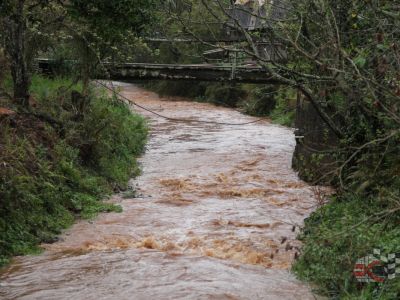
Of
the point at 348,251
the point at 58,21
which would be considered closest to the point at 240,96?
the point at 58,21

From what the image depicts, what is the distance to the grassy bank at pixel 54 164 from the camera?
9.70 m

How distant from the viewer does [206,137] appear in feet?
74.2

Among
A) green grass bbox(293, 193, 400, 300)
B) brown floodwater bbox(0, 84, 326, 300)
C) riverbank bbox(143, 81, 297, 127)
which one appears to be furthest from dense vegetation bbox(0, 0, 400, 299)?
riverbank bbox(143, 81, 297, 127)

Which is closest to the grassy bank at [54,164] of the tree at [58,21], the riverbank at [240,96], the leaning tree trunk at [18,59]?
the leaning tree trunk at [18,59]

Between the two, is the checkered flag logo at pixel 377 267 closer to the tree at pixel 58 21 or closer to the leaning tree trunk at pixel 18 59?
the tree at pixel 58 21

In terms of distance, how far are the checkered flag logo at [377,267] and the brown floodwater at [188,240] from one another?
0.77 m

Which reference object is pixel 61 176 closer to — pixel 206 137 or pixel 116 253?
pixel 116 253

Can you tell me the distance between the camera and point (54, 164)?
12.1 meters

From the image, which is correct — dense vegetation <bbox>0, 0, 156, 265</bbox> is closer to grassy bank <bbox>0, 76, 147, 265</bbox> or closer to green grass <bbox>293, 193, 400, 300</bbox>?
grassy bank <bbox>0, 76, 147, 265</bbox>

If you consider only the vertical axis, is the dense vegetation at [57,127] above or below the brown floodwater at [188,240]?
above

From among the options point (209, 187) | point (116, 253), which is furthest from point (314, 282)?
point (209, 187)

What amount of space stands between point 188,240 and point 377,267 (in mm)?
3623

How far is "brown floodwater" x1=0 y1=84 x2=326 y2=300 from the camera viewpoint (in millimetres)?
7393

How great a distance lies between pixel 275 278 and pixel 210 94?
29403 millimetres
